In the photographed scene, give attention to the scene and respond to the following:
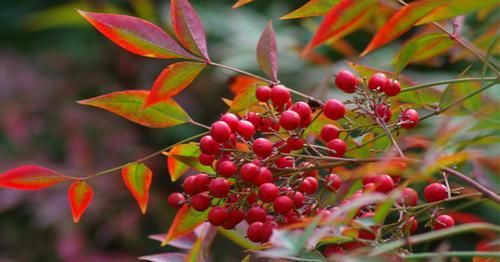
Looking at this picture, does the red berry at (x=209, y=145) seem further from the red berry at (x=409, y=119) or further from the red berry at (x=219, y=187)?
the red berry at (x=409, y=119)

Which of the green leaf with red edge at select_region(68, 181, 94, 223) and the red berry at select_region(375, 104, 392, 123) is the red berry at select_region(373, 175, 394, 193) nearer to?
the red berry at select_region(375, 104, 392, 123)

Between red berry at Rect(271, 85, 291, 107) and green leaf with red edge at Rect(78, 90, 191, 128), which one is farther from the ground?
red berry at Rect(271, 85, 291, 107)

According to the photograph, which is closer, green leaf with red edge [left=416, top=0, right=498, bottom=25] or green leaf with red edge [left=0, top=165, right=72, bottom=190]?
green leaf with red edge [left=416, top=0, right=498, bottom=25]

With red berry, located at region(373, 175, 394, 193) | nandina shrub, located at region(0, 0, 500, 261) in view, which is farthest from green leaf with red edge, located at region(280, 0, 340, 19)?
red berry, located at region(373, 175, 394, 193)

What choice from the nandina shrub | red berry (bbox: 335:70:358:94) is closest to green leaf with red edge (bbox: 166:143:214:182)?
the nandina shrub

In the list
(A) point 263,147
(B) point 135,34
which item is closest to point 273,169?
(A) point 263,147

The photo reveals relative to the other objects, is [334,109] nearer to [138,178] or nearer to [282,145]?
[282,145]

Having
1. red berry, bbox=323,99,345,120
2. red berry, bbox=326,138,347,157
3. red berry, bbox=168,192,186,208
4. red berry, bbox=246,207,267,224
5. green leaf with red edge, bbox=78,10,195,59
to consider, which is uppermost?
green leaf with red edge, bbox=78,10,195,59

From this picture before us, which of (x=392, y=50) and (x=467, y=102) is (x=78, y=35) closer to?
(x=392, y=50)
